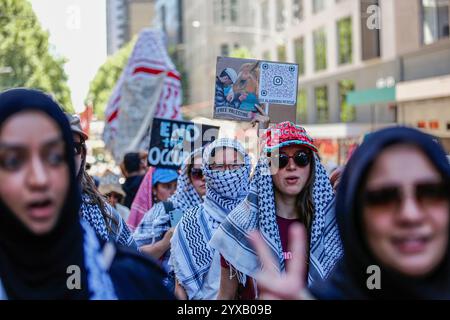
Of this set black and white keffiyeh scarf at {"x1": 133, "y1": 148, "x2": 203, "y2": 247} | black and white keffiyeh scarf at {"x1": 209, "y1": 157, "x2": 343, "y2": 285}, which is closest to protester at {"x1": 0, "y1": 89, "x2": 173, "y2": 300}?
black and white keffiyeh scarf at {"x1": 209, "y1": 157, "x2": 343, "y2": 285}

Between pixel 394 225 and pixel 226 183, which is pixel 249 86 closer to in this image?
pixel 226 183

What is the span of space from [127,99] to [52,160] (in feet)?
39.0

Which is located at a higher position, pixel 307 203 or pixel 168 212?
pixel 307 203

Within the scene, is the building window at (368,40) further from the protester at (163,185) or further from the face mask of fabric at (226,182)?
the face mask of fabric at (226,182)

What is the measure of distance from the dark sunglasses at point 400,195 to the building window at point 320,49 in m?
39.1

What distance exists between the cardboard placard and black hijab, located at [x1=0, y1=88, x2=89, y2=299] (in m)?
3.28

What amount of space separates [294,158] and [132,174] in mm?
4933

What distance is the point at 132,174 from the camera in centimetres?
909

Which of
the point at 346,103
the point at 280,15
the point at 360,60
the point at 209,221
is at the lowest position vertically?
the point at 209,221

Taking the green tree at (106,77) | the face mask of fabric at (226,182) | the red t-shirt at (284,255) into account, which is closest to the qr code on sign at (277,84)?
the face mask of fabric at (226,182)

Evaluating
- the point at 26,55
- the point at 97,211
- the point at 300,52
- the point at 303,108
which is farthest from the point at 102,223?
the point at 303,108

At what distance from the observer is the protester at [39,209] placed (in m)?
2.15
